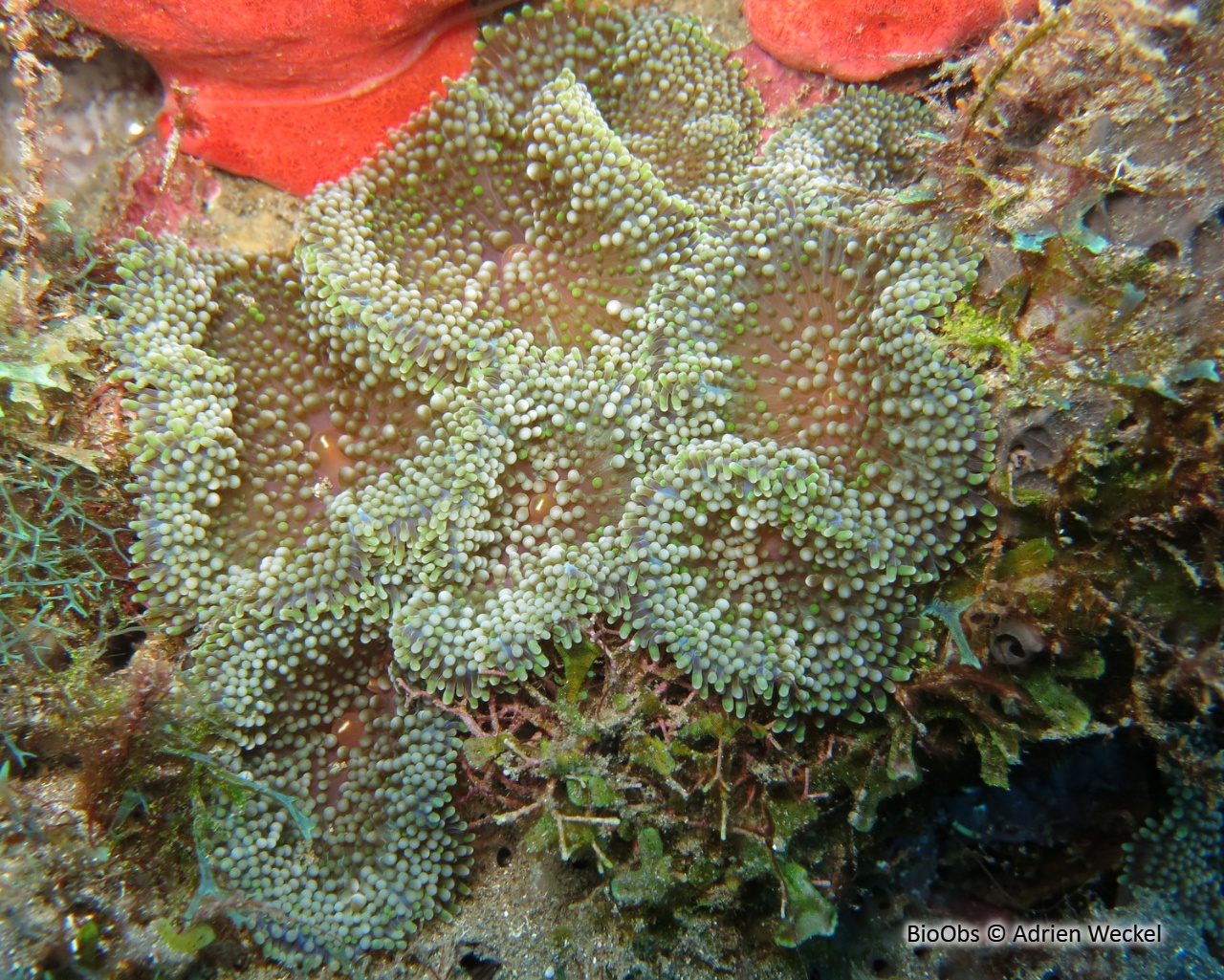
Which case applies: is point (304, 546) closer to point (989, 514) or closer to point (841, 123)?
point (989, 514)

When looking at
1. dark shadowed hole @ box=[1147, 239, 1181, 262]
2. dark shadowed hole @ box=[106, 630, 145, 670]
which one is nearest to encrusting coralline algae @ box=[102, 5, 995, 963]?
dark shadowed hole @ box=[106, 630, 145, 670]

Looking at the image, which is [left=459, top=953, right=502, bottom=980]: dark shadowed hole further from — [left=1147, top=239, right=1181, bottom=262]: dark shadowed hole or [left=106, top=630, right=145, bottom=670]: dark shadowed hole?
[left=1147, top=239, right=1181, bottom=262]: dark shadowed hole

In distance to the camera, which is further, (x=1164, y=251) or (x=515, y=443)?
(x=515, y=443)

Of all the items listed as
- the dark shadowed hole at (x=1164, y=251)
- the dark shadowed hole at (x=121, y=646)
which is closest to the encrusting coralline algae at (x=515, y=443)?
the dark shadowed hole at (x=121, y=646)

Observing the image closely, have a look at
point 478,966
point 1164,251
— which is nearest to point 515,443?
point 478,966

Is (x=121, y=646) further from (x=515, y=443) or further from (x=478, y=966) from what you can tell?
(x=478, y=966)
